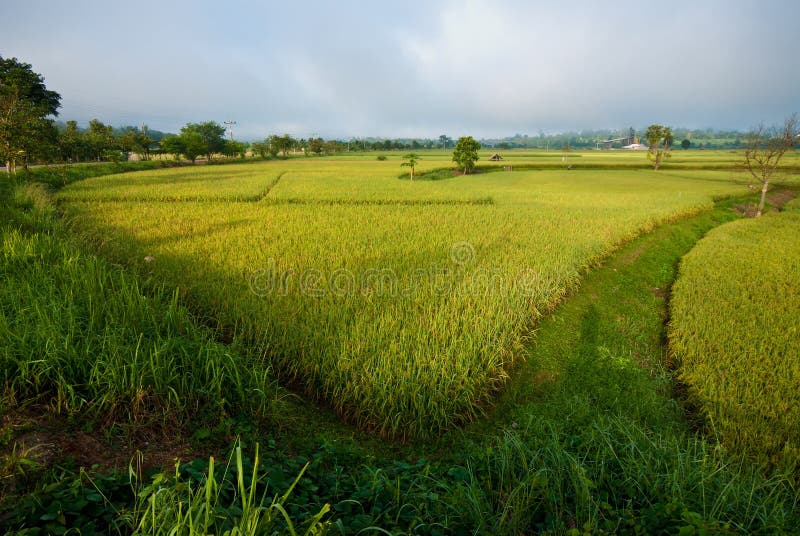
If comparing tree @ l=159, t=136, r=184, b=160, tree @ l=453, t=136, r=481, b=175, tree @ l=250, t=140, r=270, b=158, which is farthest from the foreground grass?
tree @ l=250, t=140, r=270, b=158

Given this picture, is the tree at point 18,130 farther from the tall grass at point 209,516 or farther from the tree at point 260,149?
the tree at point 260,149

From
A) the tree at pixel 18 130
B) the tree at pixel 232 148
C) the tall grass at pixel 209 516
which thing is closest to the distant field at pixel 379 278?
the tall grass at pixel 209 516

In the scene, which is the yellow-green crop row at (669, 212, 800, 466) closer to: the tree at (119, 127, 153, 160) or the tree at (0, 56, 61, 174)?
the tree at (0, 56, 61, 174)

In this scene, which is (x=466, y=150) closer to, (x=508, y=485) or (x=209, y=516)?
(x=508, y=485)

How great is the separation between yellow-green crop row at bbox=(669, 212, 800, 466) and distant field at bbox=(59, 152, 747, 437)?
6.11 ft

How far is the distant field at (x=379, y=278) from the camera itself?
12.4 feet

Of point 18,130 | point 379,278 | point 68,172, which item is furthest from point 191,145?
point 379,278

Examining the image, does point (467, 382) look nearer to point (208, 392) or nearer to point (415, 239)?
point (208, 392)

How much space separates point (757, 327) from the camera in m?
5.03

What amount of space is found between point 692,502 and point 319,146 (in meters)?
76.0

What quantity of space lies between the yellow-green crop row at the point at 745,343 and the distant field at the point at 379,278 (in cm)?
186

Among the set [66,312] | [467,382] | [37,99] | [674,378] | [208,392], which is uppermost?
[37,99]

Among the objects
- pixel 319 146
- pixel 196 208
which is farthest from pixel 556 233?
pixel 319 146

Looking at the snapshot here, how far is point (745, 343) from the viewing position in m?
4.62
